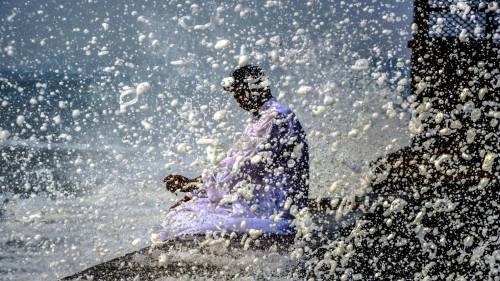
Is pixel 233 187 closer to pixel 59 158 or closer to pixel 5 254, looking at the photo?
pixel 5 254

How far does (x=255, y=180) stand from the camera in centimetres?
347

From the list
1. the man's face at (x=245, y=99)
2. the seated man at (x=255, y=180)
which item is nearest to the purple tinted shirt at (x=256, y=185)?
the seated man at (x=255, y=180)

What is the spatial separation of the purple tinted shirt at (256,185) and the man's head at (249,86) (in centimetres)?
12

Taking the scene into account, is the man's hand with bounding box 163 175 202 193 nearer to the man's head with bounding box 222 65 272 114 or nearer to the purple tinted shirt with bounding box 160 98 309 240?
the purple tinted shirt with bounding box 160 98 309 240

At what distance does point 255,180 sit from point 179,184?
1.87 feet

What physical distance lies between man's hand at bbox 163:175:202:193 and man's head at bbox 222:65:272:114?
0.66 meters

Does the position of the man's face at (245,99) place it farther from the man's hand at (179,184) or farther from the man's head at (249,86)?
the man's hand at (179,184)

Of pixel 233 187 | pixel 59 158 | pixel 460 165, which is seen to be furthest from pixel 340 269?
pixel 59 158

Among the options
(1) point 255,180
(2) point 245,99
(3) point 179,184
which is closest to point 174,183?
(3) point 179,184

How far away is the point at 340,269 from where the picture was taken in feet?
9.02

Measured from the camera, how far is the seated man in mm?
3434

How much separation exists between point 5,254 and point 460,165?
8.64m

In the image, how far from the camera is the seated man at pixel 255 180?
3434 mm

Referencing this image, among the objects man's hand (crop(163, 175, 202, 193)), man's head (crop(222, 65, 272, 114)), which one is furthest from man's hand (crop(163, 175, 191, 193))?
man's head (crop(222, 65, 272, 114))
